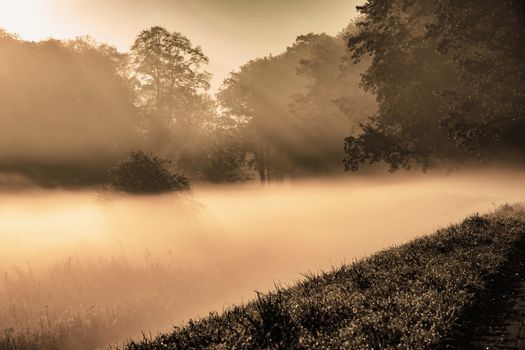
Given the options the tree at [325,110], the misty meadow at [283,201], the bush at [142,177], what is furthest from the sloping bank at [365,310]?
the tree at [325,110]

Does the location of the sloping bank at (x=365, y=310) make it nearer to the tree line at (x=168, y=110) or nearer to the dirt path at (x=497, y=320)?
the dirt path at (x=497, y=320)

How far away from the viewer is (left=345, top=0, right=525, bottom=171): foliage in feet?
61.1

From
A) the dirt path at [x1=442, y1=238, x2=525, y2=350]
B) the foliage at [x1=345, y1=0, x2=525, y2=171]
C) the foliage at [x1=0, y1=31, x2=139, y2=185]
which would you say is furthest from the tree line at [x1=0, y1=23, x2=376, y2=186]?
the dirt path at [x1=442, y1=238, x2=525, y2=350]

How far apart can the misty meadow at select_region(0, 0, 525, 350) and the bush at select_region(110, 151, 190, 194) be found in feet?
0.20

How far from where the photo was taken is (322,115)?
4703 cm

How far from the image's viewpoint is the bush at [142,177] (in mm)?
20016

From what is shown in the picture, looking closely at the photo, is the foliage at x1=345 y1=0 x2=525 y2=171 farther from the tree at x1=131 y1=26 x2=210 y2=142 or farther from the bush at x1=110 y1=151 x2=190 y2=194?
the tree at x1=131 y1=26 x2=210 y2=142

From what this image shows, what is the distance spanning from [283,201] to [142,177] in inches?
881

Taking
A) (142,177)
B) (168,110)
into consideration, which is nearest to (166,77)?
(168,110)

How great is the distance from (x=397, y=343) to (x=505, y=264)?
5871 millimetres

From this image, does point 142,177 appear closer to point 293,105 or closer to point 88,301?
point 88,301

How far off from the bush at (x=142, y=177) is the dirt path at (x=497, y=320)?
43.4ft

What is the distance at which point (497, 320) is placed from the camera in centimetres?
777

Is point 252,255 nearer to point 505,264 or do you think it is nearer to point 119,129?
point 505,264
